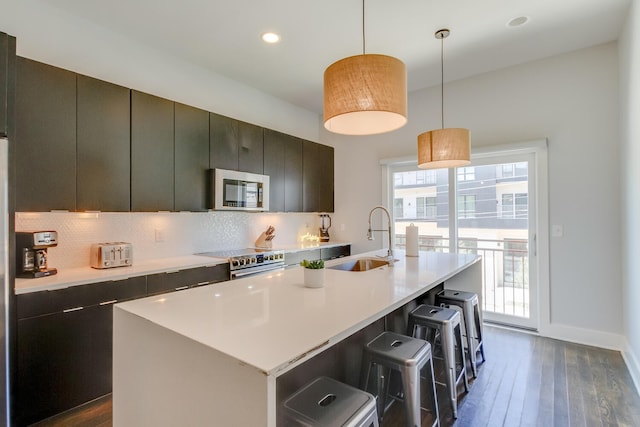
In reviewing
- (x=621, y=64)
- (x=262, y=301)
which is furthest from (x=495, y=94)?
(x=262, y=301)

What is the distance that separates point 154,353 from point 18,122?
1894mm

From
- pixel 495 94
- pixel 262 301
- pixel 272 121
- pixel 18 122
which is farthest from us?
pixel 272 121

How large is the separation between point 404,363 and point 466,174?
9.69 feet

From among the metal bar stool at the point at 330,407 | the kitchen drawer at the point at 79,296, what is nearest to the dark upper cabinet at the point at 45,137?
the kitchen drawer at the point at 79,296

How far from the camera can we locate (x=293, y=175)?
4215mm

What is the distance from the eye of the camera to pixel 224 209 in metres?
3.27

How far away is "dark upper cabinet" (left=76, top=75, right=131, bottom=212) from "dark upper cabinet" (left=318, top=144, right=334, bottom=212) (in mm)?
2603

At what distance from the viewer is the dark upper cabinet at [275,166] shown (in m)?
3.86

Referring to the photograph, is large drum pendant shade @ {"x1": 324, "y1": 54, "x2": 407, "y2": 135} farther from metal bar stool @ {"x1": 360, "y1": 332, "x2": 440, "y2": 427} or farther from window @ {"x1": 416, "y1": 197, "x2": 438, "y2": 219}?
window @ {"x1": 416, "y1": 197, "x2": 438, "y2": 219}

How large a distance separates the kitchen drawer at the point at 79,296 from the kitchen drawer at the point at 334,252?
7.57ft

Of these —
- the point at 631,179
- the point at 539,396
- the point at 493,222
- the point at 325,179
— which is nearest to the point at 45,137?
the point at 325,179

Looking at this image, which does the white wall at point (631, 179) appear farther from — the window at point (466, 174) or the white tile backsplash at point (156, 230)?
the white tile backsplash at point (156, 230)

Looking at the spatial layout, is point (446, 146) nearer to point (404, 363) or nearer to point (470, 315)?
point (470, 315)

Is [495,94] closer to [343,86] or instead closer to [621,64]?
[621,64]
